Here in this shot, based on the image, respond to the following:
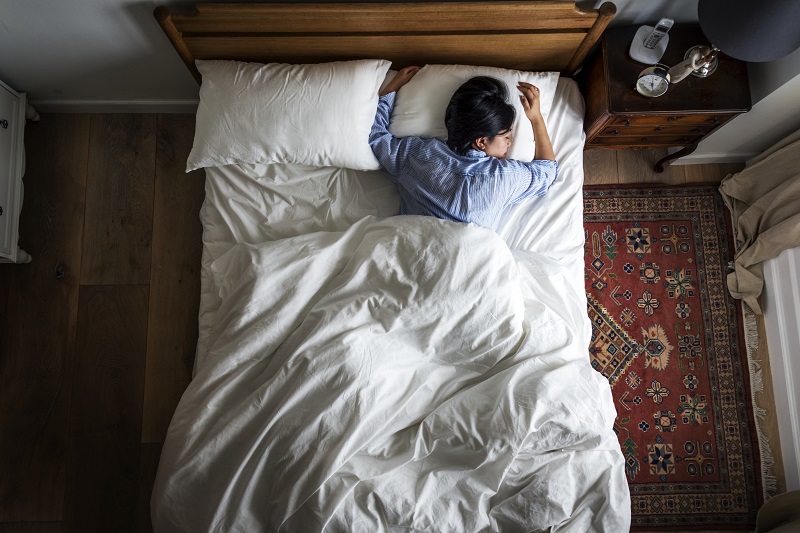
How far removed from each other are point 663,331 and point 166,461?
5.41ft

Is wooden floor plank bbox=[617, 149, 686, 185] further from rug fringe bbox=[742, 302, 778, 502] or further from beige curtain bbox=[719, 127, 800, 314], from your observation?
rug fringe bbox=[742, 302, 778, 502]

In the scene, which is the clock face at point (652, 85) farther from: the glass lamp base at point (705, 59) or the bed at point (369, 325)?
the bed at point (369, 325)

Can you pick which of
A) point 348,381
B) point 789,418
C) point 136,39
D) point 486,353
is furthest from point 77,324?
point 789,418

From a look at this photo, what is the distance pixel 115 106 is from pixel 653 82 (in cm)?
180

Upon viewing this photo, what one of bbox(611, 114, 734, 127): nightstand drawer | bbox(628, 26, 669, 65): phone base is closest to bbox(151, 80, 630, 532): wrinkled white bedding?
bbox(611, 114, 734, 127): nightstand drawer

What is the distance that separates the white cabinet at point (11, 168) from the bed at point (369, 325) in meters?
0.68

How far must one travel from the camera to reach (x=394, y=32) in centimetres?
155

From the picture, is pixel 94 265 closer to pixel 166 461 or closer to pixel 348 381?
pixel 166 461

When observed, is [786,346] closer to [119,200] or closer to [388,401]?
[388,401]

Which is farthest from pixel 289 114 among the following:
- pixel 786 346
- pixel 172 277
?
pixel 786 346

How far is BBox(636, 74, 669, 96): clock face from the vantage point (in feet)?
5.00

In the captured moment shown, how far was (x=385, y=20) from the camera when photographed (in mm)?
1500

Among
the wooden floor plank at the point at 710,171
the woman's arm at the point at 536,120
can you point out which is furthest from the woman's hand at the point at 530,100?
the wooden floor plank at the point at 710,171

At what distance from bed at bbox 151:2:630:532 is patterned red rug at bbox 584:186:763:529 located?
0.40 metres
